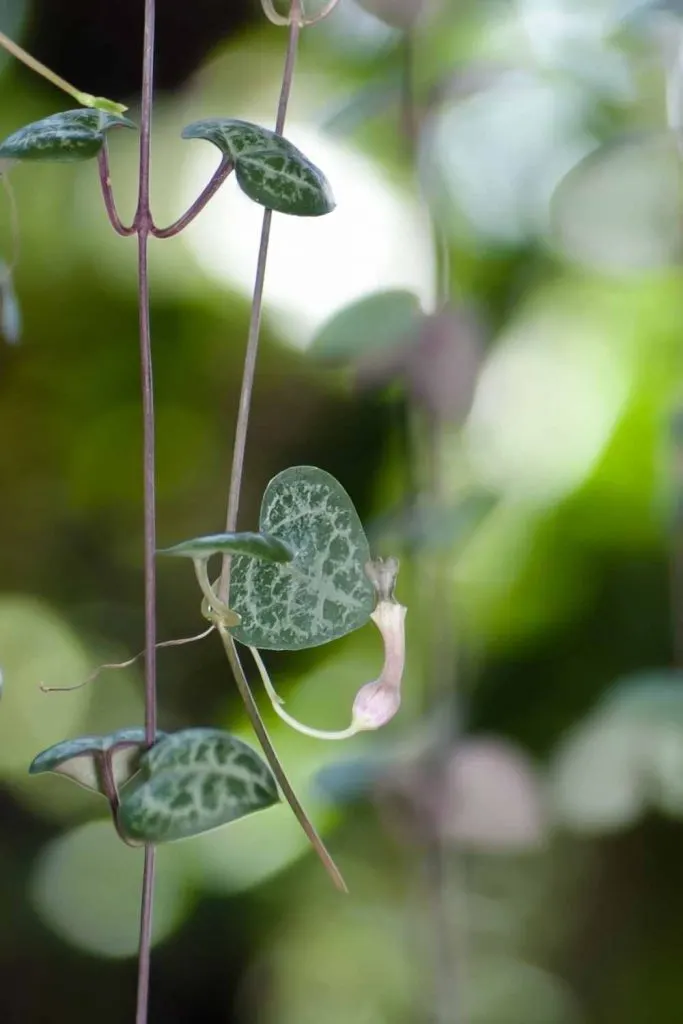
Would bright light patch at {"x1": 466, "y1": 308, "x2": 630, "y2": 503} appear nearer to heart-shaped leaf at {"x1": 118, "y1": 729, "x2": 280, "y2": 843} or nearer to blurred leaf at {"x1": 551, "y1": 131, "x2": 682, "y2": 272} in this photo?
blurred leaf at {"x1": 551, "y1": 131, "x2": 682, "y2": 272}

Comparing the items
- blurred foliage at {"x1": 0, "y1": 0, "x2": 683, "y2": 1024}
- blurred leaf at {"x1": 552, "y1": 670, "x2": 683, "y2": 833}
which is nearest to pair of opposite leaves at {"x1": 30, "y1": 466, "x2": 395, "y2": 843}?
blurred foliage at {"x1": 0, "y1": 0, "x2": 683, "y2": 1024}

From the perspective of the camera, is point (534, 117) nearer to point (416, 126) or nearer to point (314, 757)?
point (416, 126)

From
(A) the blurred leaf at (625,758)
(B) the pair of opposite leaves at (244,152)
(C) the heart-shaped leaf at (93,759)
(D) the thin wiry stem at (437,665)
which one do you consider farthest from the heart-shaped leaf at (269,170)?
(A) the blurred leaf at (625,758)

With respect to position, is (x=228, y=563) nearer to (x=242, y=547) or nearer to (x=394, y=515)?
(x=242, y=547)

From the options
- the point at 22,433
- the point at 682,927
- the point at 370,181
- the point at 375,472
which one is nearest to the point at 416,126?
the point at 370,181

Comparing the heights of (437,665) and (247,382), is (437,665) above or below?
below

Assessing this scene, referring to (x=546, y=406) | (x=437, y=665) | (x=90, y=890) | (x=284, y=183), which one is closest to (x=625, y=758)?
(x=437, y=665)
